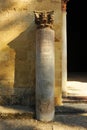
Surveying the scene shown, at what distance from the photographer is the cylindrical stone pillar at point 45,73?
6320 millimetres

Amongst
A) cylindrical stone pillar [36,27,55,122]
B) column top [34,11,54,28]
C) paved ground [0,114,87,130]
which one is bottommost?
paved ground [0,114,87,130]

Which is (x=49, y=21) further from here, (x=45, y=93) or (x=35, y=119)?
(x=35, y=119)

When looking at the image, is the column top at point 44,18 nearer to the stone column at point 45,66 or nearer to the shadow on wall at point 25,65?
the stone column at point 45,66

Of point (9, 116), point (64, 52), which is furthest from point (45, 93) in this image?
point (64, 52)

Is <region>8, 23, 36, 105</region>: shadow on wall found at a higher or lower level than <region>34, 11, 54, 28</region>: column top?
lower

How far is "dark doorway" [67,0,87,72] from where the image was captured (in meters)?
16.2

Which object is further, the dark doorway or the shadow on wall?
the dark doorway

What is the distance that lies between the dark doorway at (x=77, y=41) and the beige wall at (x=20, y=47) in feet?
30.3

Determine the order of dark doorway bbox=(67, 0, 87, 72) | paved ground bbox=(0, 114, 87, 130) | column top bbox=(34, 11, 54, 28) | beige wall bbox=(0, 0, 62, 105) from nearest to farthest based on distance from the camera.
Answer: paved ground bbox=(0, 114, 87, 130) → column top bbox=(34, 11, 54, 28) → beige wall bbox=(0, 0, 62, 105) → dark doorway bbox=(67, 0, 87, 72)

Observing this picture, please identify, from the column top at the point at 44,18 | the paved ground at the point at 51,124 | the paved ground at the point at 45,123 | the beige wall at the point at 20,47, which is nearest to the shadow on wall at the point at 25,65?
the beige wall at the point at 20,47

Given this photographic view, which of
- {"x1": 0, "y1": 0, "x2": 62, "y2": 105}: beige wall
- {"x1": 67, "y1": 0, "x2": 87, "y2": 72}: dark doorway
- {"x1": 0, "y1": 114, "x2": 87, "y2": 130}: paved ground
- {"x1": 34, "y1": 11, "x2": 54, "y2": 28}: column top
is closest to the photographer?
{"x1": 0, "y1": 114, "x2": 87, "y2": 130}: paved ground

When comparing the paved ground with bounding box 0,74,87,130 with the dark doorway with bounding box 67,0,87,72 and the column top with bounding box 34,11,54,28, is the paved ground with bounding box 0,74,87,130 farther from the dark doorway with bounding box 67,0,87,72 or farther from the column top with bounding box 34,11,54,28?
the dark doorway with bounding box 67,0,87,72

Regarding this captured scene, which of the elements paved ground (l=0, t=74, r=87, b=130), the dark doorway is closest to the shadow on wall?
paved ground (l=0, t=74, r=87, b=130)

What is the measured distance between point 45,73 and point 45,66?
0.46 feet
